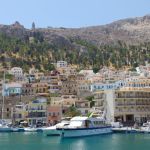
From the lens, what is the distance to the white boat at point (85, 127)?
239 feet

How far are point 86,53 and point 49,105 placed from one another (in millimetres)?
69079

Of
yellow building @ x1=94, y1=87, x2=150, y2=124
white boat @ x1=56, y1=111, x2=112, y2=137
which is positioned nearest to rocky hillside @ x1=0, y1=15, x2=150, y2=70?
yellow building @ x1=94, y1=87, x2=150, y2=124

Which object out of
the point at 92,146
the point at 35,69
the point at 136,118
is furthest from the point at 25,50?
the point at 92,146

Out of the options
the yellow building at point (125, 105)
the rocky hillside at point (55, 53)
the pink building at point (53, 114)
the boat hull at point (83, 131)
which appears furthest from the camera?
the rocky hillside at point (55, 53)

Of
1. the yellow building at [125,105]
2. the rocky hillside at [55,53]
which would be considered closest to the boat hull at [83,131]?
the yellow building at [125,105]

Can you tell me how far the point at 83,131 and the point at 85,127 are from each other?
65cm

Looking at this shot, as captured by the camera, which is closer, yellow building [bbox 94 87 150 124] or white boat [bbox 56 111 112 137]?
white boat [bbox 56 111 112 137]

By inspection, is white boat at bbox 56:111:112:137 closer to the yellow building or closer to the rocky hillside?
the yellow building

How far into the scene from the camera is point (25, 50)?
154 metres

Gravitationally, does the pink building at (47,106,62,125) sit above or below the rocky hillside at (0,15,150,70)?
below

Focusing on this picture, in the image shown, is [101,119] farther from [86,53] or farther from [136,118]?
[86,53]

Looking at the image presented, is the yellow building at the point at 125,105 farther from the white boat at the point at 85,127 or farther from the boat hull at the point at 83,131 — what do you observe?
the boat hull at the point at 83,131

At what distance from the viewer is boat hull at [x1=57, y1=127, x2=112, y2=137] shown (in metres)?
72.6

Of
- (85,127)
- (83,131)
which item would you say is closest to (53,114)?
(85,127)
